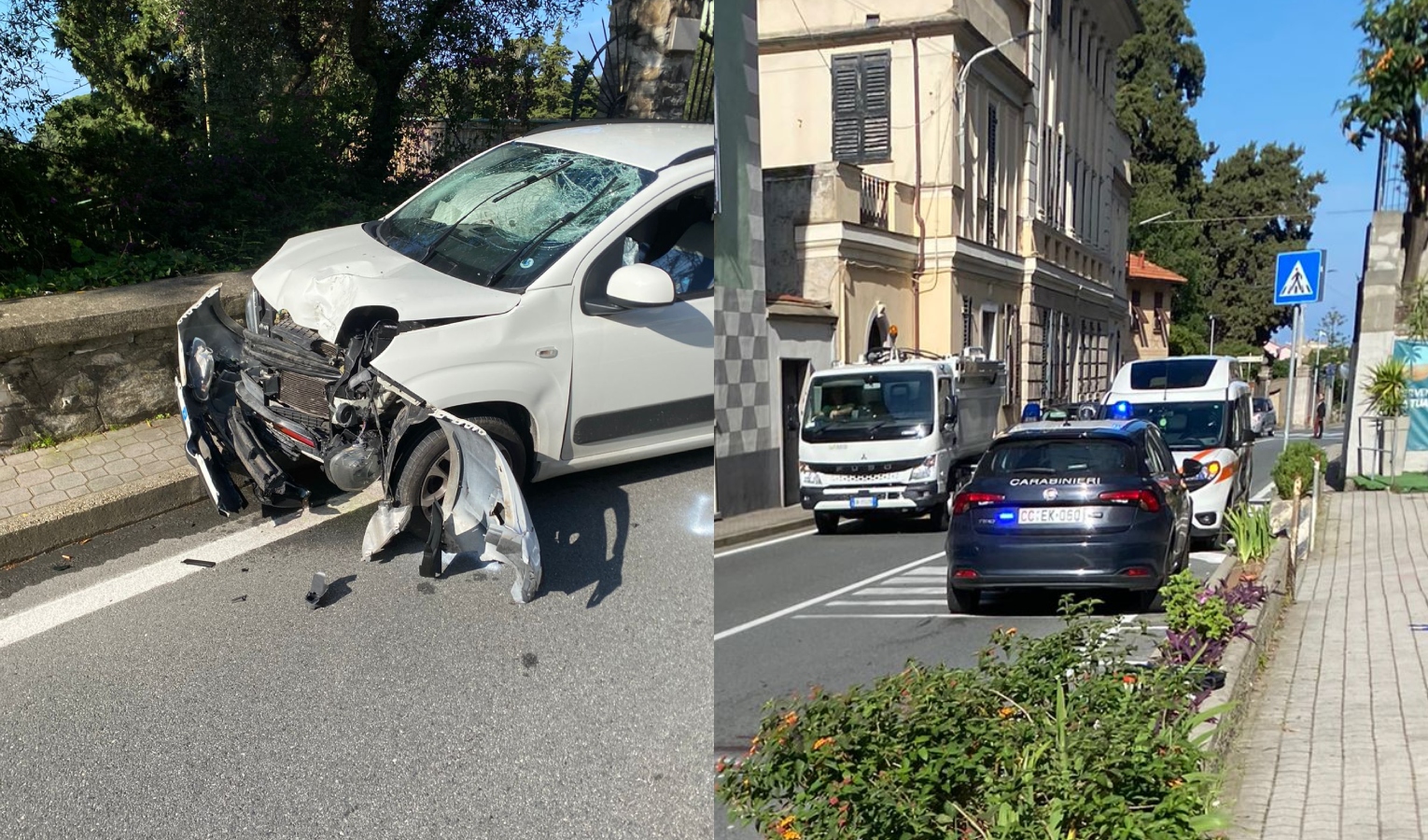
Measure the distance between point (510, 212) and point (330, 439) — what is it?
444mm

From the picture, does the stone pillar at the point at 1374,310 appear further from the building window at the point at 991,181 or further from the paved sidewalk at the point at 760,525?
the paved sidewalk at the point at 760,525

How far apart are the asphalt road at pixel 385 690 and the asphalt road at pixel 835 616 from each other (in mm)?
200

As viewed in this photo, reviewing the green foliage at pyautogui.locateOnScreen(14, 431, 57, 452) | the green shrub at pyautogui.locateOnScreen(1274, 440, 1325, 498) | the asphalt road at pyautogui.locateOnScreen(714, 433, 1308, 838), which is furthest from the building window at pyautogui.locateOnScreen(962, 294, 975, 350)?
the green foliage at pyautogui.locateOnScreen(14, 431, 57, 452)

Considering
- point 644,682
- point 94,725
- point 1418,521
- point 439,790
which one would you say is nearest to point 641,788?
point 644,682

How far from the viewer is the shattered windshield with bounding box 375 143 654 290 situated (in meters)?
1.76

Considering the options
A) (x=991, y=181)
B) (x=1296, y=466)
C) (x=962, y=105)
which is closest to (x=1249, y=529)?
(x=1296, y=466)

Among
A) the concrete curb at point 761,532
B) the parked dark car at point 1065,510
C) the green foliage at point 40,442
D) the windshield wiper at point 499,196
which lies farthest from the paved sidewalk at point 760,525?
the green foliage at point 40,442

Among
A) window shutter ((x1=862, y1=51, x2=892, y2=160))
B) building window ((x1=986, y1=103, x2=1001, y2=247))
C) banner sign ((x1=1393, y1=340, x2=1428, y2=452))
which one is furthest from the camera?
banner sign ((x1=1393, y1=340, x2=1428, y2=452))

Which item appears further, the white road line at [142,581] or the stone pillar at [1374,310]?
the stone pillar at [1374,310]

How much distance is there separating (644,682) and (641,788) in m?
0.16

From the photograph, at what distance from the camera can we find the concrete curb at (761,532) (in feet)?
4.80

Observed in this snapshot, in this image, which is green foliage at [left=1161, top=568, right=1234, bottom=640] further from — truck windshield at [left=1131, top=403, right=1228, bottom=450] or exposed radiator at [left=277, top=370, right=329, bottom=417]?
exposed radiator at [left=277, top=370, right=329, bottom=417]

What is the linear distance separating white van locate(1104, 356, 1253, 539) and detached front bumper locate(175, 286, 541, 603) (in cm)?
90

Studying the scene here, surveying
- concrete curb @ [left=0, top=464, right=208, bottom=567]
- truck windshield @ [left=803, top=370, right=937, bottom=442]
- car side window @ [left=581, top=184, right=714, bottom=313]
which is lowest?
concrete curb @ [left=0, top=464, right=208, bottom=567]
